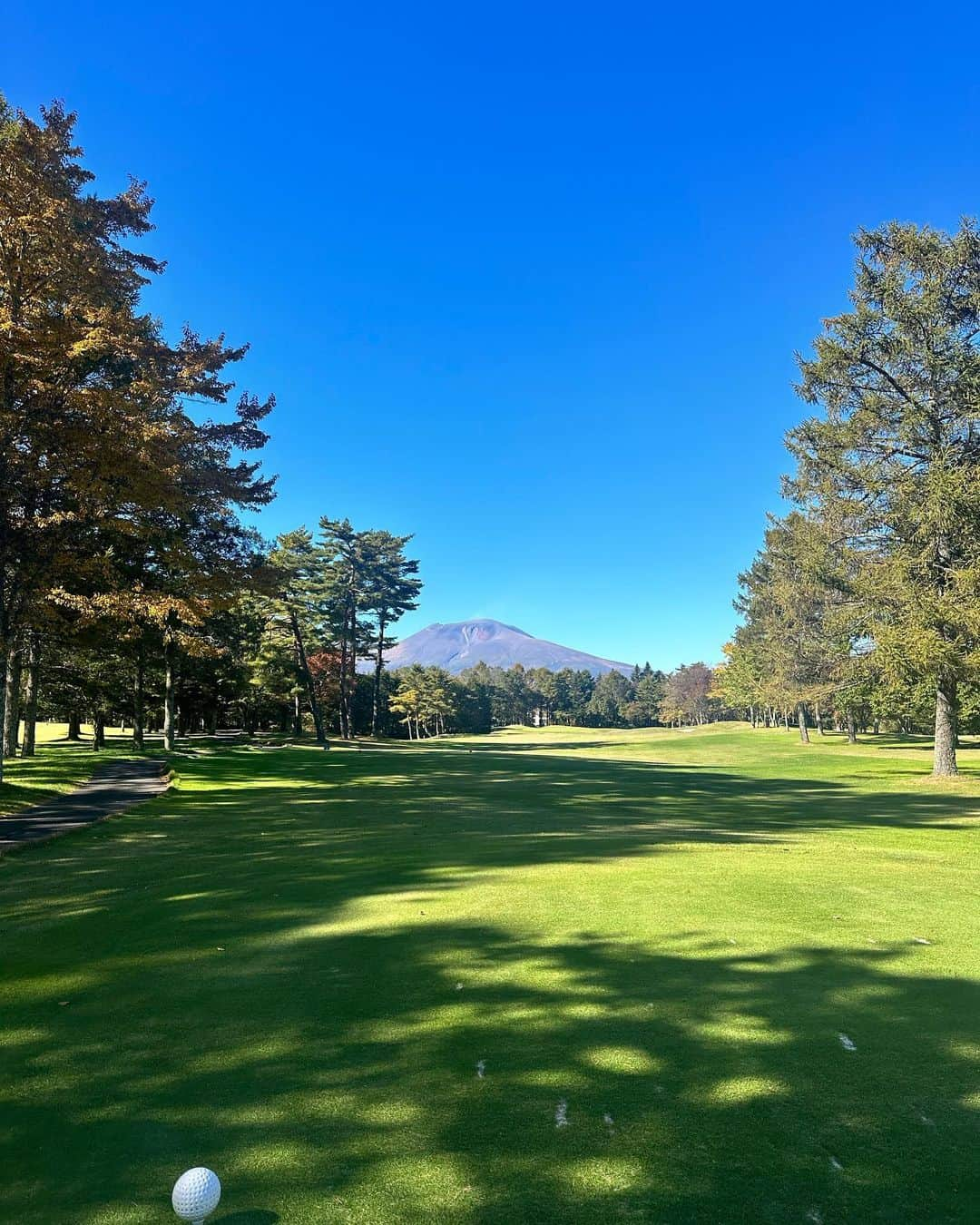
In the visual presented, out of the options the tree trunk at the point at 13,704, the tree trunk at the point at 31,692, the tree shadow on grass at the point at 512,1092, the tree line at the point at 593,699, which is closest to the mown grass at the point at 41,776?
the tree trunk at the point at 13,704

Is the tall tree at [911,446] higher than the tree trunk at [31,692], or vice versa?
the tall tree at [911,446]

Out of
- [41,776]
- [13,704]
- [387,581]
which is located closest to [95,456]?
[41,776]

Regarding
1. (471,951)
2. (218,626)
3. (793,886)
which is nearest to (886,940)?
(793,886)

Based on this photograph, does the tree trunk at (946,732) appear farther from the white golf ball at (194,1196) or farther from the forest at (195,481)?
the white golf ball at (194,1196)

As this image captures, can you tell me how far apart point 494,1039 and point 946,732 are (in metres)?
26.7

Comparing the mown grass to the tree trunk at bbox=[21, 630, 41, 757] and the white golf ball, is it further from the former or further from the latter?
the white golf ball

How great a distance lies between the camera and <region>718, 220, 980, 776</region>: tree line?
877 inches

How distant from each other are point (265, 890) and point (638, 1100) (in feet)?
18.7

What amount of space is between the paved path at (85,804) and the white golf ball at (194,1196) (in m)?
10.9

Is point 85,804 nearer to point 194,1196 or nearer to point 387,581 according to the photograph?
point 194,1196

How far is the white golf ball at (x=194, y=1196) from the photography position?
2207 mm

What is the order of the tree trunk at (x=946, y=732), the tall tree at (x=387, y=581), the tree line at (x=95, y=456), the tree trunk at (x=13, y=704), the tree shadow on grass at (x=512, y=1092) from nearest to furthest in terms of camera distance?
the tree shadow on grass at (x=512, y=1092) → the tree line at (x=95, y=456) → the tree trunk at (x=946, y=732) → the tree trunk at (x=13, y=704) → the tall tree at (x=387, y=581)

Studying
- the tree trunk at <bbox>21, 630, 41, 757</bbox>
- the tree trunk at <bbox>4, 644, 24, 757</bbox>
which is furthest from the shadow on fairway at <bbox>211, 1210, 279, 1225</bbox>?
the tree trunk at <bbox>4, 644, 24, 757</bbox>

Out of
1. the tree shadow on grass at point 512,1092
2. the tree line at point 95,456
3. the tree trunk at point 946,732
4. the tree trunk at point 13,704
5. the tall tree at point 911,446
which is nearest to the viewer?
the tree shadow on grass at point 512,1092
